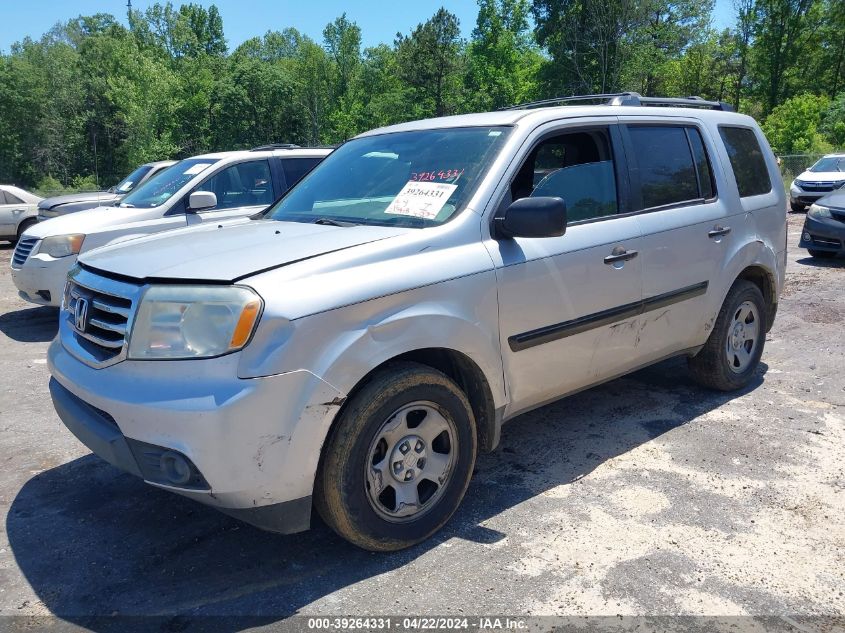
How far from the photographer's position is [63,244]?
7.35 m

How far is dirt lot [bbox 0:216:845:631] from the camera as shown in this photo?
2803 mm

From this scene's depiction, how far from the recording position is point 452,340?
3.13 m

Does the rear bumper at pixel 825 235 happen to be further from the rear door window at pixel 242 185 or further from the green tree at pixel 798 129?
the green tree at pixel 798 129

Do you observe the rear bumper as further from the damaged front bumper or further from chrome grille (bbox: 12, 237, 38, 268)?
chrome grille (bbox: 12, 237, 38, 268)

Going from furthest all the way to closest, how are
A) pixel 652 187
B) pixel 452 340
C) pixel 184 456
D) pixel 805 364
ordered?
pixel 805 364 < pixel 652 187 < pixel 452 340 < pixel 184 456

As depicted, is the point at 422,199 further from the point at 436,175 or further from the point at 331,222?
the point at 331,222

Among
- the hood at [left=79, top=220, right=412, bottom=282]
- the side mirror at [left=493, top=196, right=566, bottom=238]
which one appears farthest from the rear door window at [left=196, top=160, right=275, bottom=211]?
the side mirror at [left=493, top=196, right=566, bottom=238]

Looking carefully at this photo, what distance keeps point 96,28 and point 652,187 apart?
101 metres

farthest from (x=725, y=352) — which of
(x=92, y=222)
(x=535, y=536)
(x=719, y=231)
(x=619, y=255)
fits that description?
(x=92, y=222)

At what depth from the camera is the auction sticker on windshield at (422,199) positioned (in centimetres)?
342

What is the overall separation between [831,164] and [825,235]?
11.1 m

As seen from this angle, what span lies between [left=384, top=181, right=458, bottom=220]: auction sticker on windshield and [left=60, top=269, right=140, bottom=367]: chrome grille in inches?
51.9

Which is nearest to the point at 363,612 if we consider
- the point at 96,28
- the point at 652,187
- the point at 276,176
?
the point at 652,187

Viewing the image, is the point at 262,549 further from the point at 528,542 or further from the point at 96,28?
the point at 96,28
